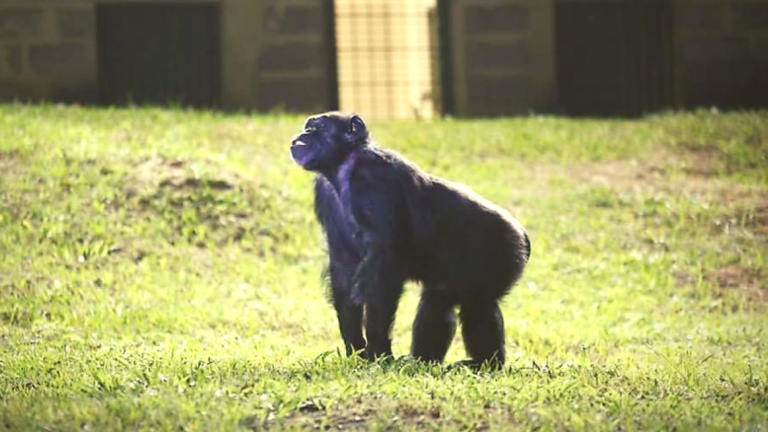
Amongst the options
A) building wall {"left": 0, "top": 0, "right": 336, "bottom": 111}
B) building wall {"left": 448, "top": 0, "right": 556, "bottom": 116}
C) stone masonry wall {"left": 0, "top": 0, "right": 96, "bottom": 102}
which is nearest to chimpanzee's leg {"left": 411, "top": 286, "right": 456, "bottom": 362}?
building wall {"left": 0, "top": 0, "right": 336, "bottom": 111}

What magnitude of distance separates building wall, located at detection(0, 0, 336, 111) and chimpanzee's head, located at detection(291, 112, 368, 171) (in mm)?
9880

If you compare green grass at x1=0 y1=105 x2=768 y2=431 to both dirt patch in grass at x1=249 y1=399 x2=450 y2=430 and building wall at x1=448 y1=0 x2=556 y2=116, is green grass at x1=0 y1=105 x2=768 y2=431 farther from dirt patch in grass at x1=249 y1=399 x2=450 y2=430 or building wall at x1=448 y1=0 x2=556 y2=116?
building wall at x1=448 y1=0 x2=556 y2=116

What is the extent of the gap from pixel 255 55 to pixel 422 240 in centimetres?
1047

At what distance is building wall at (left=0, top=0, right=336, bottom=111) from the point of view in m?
18.0

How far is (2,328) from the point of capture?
10.1 m

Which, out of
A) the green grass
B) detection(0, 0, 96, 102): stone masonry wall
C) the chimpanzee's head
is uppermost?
Result: detection(0, 0, 96, 102): stone masonry wall

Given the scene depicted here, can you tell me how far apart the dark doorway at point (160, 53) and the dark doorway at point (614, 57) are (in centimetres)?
469

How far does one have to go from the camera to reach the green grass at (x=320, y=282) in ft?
Result: 21.8

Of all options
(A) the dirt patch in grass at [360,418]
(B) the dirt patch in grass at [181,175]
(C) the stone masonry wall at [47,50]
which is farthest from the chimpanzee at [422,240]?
(C) the stone masonry wall at [47,50]

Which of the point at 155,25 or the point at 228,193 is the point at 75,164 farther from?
the point at 155,25

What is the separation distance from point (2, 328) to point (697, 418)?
5.45m

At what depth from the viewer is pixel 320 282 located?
1256cm

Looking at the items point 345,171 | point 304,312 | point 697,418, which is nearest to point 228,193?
point 304,312

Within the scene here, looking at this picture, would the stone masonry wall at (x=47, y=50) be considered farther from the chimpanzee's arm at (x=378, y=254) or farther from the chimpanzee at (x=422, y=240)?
the chimpanzee's arm at (x=378, y=254)
